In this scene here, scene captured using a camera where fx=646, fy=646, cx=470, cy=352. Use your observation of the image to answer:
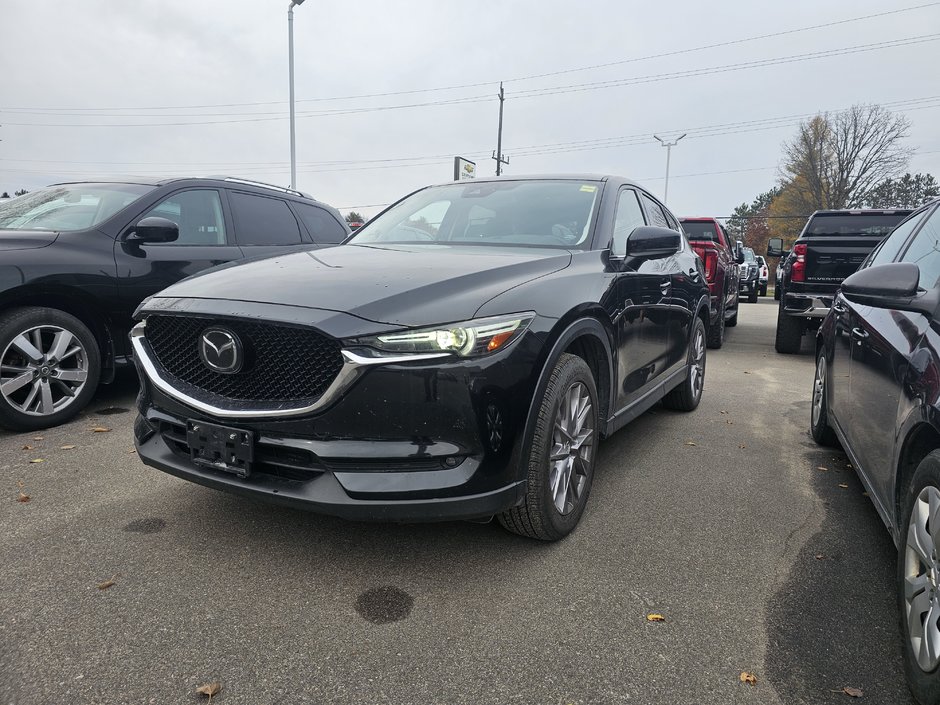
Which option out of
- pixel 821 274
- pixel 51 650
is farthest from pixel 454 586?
pixel 821 274

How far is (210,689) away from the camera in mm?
1836

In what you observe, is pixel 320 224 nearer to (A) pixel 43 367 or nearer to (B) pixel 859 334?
(A) pixel 43 367

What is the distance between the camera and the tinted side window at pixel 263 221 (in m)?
5.49

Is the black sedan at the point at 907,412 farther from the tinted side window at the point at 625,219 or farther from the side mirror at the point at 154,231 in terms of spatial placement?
the side mirror at the point at 154,231

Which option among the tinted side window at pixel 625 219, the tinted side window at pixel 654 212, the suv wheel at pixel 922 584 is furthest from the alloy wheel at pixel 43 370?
the suv wheel at pixel 922 584

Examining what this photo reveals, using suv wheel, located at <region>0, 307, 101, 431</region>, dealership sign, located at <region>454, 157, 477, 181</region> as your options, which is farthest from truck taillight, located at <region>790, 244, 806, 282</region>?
dealership sign, located at <region>454, 157, 477, 181</region>

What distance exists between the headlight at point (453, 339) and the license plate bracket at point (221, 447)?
1.92 feet

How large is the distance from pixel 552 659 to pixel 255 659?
916 mm

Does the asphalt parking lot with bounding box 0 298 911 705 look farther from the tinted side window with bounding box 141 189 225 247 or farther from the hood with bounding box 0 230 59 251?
Answer: the tinted side window with bounding box 141 189 225 247

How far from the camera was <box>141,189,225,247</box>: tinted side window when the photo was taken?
4961 millimetres

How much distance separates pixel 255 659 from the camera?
6.49 feet

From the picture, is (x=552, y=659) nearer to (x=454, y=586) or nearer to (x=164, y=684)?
(x=454, y=586)

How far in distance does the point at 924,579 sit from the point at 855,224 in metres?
8.19

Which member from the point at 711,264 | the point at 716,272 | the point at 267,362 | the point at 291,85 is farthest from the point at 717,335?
the point at 291,85
